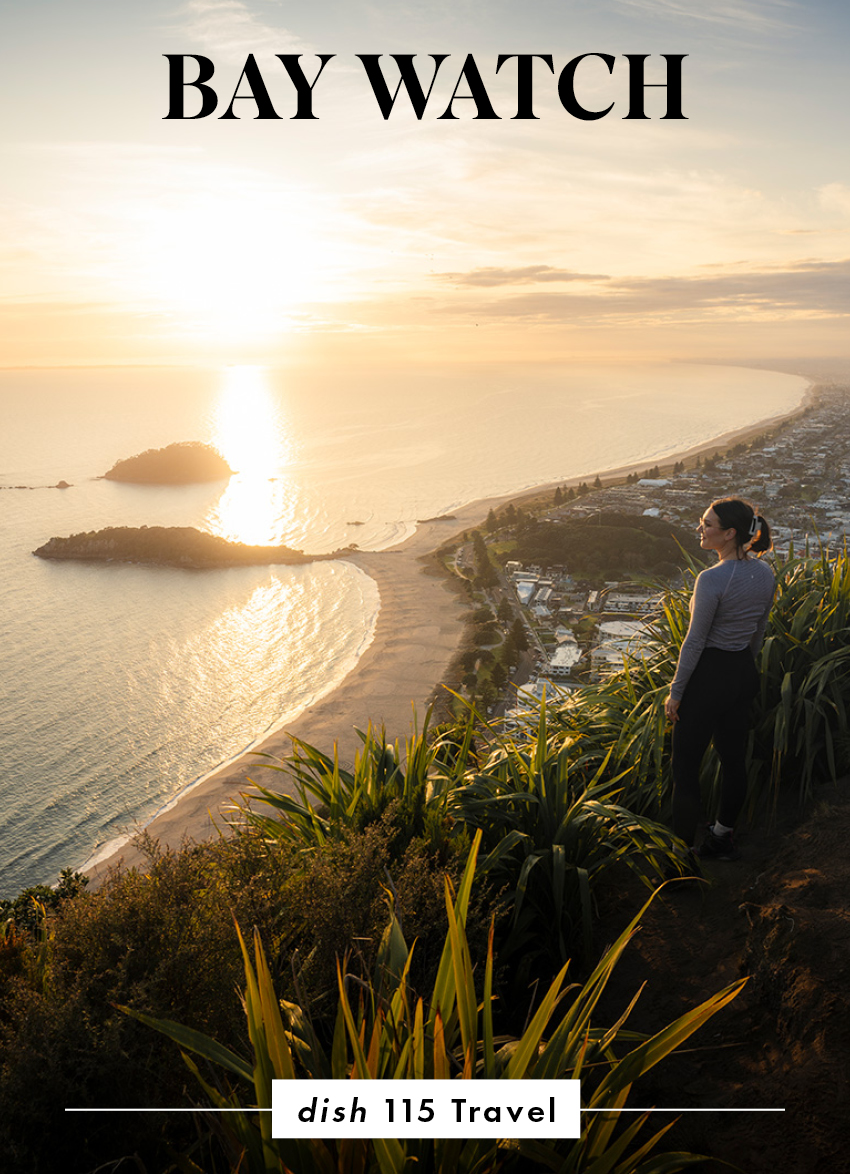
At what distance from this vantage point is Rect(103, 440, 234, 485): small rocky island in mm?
81438

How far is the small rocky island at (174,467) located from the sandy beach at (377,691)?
38898 mm

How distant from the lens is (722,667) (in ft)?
13.5

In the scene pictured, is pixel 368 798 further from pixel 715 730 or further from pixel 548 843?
pixel 715 730

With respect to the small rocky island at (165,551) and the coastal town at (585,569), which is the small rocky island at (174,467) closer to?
the small rocky island at (165,551)

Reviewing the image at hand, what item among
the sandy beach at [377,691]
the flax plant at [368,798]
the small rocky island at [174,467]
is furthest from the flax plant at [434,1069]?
the small rocky island at [174,467]

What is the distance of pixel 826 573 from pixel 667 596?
3.95ft

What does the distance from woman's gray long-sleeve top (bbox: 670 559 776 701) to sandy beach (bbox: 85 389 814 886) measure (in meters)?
→ 8.33

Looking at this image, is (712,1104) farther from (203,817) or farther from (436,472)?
(436,472)

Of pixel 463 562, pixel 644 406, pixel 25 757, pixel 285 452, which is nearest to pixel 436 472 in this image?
pixel 285 452

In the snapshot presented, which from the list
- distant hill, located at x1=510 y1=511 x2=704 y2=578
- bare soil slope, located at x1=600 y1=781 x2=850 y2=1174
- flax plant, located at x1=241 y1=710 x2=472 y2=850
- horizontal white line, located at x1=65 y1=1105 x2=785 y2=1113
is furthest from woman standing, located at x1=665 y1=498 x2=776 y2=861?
distant hill, located at x1=510 y1=511 x2=704 y2=578

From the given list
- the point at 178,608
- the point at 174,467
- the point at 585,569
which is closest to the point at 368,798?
the point at 178,608

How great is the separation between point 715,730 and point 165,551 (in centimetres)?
5230

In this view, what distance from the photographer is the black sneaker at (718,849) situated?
4191 millimetres

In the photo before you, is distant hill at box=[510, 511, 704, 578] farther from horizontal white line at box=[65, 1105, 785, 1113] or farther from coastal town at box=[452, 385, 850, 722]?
horizontal white line at box=[65, 1105, 785, 1113]
